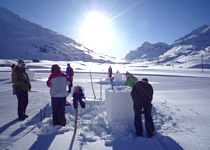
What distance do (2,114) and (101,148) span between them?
14.2ft

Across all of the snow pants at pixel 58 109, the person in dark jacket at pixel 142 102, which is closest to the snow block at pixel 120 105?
the person in dark jacket at pixel 142 102

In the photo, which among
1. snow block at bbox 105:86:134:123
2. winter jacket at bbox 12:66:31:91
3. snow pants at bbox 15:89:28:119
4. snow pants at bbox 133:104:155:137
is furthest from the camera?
snow pants at bbox 15:89:28:119

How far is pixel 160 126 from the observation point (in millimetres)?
4383

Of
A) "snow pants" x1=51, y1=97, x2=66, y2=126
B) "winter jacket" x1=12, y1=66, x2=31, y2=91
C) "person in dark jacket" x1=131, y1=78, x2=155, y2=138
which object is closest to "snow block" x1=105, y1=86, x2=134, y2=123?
"person in dark jacket" x1=131, y1=78, x2=155, y2=138

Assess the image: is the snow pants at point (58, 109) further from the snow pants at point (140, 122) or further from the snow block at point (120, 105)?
the snow pants at point (140, 122)

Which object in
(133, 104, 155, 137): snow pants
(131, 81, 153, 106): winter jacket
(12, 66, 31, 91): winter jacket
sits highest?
(12, 66, 31, 91): winter jacket

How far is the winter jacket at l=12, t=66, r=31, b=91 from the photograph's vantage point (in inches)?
183

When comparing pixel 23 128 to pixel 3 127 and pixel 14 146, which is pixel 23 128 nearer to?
pixel 3 127

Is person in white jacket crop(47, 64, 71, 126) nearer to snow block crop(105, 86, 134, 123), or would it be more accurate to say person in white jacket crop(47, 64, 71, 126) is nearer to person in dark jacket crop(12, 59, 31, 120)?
person in dark jacket crop(12, 59, 31, 120)

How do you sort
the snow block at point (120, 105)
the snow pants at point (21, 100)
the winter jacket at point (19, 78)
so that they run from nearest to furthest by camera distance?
the snow block at point (120, 105), the winter jacket at point (19, 78), the snow pants at point (21, 100)

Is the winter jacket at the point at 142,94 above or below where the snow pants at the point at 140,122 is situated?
above

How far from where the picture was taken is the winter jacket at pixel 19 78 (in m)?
4.66

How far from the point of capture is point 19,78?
4695 millimetres

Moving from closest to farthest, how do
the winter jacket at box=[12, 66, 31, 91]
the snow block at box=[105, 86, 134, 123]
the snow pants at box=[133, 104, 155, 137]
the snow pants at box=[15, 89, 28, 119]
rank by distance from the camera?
1. the snow pants at box=[133, 104, 155, 137]
2. the snow block at box=[105, 86, 134, 123]
3. the winter jacket at box=[12, 66, 31, 91]
4. the snow pants at box=[15, 89, 28, 119]
